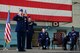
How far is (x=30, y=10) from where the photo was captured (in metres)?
19.6

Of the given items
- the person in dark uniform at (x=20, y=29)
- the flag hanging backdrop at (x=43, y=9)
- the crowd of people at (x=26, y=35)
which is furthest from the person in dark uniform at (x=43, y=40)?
the person in dark uniform at (x=20, y=29)

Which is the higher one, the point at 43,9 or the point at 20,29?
the point at 43,9

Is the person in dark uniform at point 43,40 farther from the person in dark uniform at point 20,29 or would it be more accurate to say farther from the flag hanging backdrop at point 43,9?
the person in dark uniform at point 20,29

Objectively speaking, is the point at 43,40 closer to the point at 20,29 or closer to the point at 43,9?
the point at 43,9

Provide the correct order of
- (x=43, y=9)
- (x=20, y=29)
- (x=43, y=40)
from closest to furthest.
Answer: (x=20, y=29)
(x=43, y=40)
(x=43, y=9)

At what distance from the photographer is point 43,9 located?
2025 cm

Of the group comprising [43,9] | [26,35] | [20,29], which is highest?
[43,9]

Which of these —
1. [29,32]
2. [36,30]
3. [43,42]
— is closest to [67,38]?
[43,42]

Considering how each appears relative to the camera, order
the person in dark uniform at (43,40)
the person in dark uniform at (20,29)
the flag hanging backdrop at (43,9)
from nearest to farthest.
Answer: the person in dark uniform at (20,29) → the person in dark uniform at (43,40) → the flag hanging backdrop at (43,9)

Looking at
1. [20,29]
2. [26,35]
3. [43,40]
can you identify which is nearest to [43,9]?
[43,40]

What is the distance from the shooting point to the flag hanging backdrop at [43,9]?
1899cm

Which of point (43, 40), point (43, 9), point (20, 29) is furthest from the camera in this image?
point (43, 9)

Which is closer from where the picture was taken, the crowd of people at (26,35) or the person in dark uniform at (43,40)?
the crowd of people at (26,35)

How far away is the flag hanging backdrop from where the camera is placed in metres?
19.0
